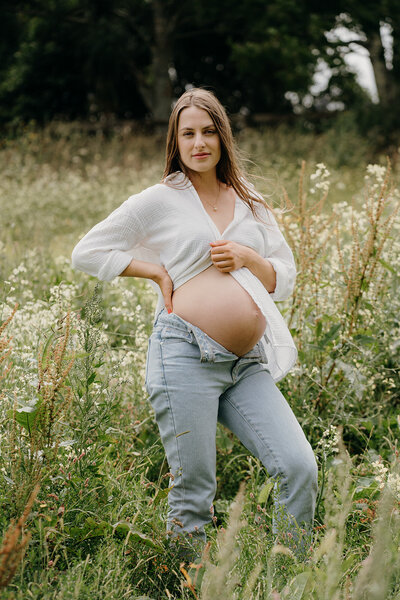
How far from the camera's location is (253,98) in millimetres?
19578

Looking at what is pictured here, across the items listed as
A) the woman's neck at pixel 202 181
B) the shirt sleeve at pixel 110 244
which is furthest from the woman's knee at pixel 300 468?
the woman's neck at pixel 202 181

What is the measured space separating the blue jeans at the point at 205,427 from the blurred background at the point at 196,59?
41.7 feet

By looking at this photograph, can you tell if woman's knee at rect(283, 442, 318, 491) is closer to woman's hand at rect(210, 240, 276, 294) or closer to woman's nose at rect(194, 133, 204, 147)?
woman's hand at rect(210, 240, 276, 294)

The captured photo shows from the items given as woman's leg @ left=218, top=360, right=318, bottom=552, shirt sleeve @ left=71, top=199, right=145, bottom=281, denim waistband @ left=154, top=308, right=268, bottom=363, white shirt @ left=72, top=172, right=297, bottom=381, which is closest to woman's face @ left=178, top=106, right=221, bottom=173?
white shirt @ left=72, top=172, right=297, bottom=381

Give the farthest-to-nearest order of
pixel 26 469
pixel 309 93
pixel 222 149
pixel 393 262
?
1. pixel 309 93
2. pixel 393 262
3. pixel 222 149
4. pixel 26 469

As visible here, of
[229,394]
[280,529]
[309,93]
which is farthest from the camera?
[309,93]

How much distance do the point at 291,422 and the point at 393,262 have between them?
6.09 ft

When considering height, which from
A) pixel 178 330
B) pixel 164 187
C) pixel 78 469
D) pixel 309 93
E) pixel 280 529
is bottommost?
pixel 280 529

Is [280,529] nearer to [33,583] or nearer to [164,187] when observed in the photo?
[33,583]

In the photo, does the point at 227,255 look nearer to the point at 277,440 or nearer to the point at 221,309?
the point at 221,309

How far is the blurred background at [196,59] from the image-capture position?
592 inches

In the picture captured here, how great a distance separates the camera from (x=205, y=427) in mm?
2373

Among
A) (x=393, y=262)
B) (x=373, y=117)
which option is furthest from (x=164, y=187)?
(x=373, y=117)

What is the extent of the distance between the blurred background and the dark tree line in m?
0.03
